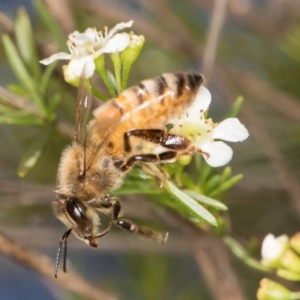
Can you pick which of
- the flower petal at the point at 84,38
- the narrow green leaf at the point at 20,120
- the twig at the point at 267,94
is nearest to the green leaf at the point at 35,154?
the narrow green leaf at the point at 20,120

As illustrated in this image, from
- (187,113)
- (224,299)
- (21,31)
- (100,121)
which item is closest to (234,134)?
(187,113)

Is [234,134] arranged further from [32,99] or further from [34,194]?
[34,194]

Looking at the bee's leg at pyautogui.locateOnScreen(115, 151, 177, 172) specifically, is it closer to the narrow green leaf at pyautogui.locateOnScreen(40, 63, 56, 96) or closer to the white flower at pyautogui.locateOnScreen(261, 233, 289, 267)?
the white flower at pyautogui.locateOnScreen(261, 233, 289, 267)

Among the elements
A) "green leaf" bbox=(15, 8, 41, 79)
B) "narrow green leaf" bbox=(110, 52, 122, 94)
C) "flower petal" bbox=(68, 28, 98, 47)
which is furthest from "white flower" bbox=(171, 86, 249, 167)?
"green leaf" bbox=(15, 8, 41, 79)

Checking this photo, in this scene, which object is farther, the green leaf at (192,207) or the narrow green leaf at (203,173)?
the narrow green leaf at (203,173)

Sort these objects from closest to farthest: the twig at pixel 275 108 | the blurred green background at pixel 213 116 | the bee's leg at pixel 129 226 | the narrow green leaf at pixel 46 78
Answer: the bee's leg at pixel 129 226, the narrow green leaf at pixel 46 78, the twig at pixel 275 108, the blurred green background at pixel 213 116

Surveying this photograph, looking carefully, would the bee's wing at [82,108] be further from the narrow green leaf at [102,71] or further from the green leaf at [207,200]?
the green leaf at [207,200]
